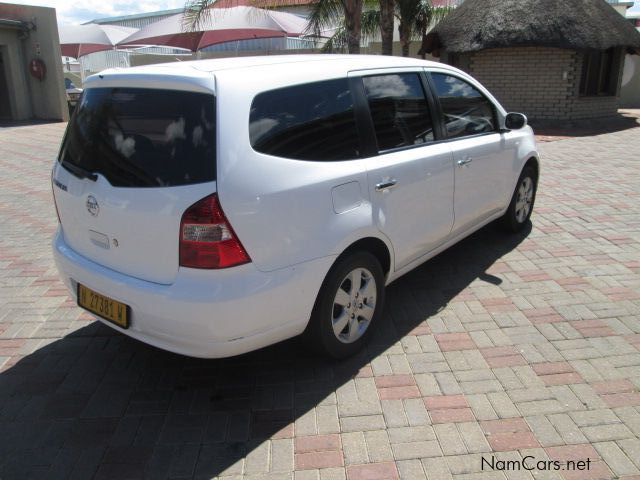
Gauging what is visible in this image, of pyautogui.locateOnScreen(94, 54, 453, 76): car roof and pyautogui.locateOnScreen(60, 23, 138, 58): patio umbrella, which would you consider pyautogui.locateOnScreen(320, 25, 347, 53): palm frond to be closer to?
pyautogui.locateOnScreen(60, 23, 138, 58): patio umbrella

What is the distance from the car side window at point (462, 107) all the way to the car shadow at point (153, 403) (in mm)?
1485

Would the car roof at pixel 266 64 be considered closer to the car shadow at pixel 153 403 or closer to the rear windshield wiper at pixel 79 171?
the rear windshield wiper at pixel 79 171

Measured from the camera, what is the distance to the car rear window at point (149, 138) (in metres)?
2.66

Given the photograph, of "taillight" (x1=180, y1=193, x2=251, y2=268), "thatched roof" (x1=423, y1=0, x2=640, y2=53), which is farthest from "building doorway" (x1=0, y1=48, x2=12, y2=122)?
"taillight" (x1=180, y1=193, x2=251, y2=268)

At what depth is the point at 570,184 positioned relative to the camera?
8.03m

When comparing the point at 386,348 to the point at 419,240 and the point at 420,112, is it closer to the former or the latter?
the point at 419,240

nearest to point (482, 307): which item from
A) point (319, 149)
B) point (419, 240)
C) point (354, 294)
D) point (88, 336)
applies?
point (419, 240)

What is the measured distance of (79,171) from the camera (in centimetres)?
314

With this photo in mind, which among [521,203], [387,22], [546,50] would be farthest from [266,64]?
[546,50]

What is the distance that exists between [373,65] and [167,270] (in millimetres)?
1940

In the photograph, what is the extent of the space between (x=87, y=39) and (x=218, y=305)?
924 inches

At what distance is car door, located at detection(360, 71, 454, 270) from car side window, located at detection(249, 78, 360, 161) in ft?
0.64

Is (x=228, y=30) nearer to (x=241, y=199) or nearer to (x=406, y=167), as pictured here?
(x=406, y=167)

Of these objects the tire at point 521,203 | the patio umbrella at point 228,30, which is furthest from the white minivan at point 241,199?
the patio umbrella at point 228,30
